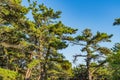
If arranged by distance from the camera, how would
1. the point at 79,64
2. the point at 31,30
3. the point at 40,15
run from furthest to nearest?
the point at 79,64, the point at 40,15, the point at 31,30

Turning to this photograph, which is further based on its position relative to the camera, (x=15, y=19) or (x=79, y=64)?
(x=79, y=64)

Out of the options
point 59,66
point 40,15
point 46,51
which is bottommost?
point 59,66

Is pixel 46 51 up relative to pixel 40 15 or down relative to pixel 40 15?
down

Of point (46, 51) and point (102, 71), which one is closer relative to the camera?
point (46, 51)

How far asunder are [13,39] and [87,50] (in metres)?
9.87

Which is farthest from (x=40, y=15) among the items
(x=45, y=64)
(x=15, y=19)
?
(x=15, y=19)

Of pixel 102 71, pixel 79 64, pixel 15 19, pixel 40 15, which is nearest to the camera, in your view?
pixel 15 19

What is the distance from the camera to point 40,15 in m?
35.8

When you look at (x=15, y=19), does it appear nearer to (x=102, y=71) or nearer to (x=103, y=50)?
(x=103, y=50)

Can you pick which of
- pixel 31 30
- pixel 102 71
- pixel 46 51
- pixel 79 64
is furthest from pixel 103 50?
pixel 102 71

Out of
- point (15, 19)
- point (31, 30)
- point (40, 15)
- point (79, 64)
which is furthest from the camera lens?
point (79, 64)

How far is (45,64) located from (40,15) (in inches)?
260

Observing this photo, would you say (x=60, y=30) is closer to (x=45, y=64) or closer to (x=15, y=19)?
(x=45, y=64)

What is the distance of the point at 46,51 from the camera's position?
114 ft
